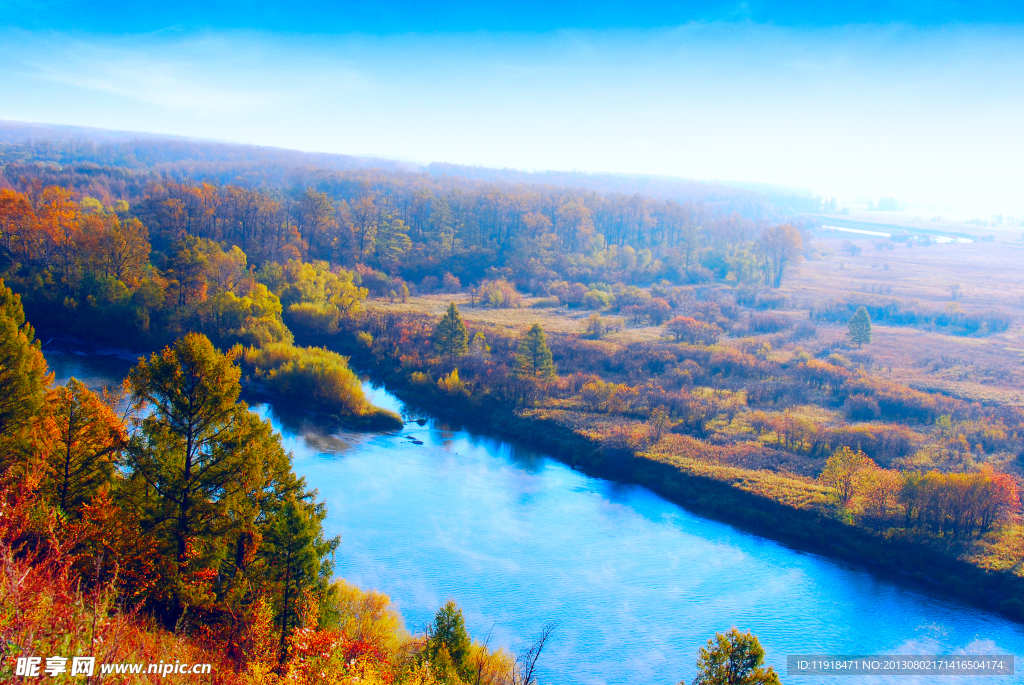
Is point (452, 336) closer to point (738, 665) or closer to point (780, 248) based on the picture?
point (738, 665)

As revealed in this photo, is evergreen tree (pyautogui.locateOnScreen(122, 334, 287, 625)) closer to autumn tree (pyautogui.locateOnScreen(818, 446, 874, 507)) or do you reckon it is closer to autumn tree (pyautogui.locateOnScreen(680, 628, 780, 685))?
autumn tree (pyautogui.locateOnScreen(680, 628, 780, 685))

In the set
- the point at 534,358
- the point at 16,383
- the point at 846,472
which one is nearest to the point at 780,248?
the point at 534,358

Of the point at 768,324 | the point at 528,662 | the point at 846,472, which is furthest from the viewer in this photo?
the point at 768,324

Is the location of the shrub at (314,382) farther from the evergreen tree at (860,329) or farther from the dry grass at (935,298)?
the evergreen tree at (860,329)

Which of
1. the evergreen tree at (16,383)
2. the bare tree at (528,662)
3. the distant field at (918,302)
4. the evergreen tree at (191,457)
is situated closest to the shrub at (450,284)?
the distant field at (918,302)

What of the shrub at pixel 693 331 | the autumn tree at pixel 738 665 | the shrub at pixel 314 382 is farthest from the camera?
the shrub at pixel 693 331

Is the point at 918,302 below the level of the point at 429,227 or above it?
below

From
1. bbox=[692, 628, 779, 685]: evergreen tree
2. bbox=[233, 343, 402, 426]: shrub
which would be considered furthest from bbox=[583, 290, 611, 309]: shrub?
bbox=[692, 628, 779, 685]: evergreen tree
